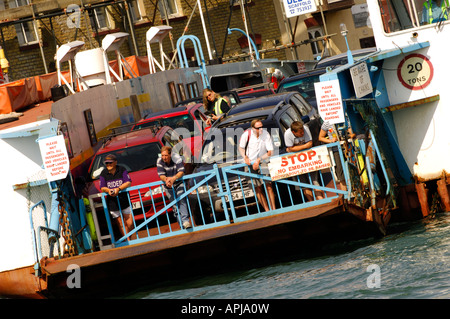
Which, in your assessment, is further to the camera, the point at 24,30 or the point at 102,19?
the point at 102,19

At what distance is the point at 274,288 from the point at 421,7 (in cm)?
573

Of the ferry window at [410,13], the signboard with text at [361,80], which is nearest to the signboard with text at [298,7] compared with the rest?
the ferry window at [410,13]

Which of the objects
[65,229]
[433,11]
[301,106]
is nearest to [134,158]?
[65,229]

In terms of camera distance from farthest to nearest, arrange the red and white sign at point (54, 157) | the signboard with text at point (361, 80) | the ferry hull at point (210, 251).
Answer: the signboard with text at point (361, 80), the red and white sign at point (54, 157), the ferry hull at point (210, 251)

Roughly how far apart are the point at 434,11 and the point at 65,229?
6960 mm

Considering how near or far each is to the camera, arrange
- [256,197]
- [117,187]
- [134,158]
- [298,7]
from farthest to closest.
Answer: [298,7], [134,158], [117,187], [256,197]

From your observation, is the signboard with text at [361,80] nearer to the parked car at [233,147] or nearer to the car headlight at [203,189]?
the parked car at [233,147]

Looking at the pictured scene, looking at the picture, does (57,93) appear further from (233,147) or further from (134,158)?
(233,147)

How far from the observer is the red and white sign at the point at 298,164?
11.7m

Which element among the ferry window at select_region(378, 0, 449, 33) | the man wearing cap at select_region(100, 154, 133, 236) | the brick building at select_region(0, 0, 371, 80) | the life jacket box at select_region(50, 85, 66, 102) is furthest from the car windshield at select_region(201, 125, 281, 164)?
the brick building at select_region(0, 0, 371, 80)

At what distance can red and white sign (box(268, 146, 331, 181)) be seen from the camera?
11.7m

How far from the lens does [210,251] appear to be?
12164 mm

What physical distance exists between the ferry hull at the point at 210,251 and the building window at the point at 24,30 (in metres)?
29.4
